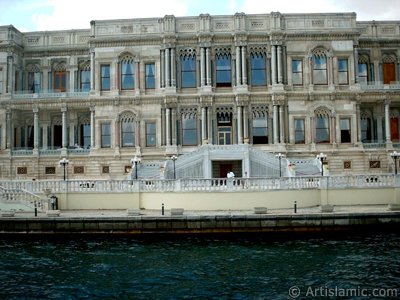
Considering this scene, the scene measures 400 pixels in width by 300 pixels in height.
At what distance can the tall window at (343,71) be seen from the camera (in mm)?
39312

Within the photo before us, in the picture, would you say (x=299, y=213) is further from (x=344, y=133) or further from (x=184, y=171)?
(x=344, y=133)

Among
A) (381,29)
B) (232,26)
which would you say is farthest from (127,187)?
(381,29)

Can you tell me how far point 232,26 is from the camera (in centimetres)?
3900

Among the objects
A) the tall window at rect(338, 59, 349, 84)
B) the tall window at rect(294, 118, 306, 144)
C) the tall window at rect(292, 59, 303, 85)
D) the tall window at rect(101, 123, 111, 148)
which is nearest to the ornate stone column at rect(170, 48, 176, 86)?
the tall window at rect(101, 123, 111, 148)

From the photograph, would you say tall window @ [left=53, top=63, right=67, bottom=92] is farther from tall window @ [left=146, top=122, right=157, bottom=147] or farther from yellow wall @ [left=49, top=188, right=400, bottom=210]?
yellow wall @ [left=49, top=188, right=400, bottom=210]

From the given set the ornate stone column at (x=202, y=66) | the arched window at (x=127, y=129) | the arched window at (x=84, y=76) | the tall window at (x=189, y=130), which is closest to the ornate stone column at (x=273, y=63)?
the ornate stone column at (x=202, y=66)

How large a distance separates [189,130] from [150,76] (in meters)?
5.56

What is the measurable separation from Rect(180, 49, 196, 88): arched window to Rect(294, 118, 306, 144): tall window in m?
9.04

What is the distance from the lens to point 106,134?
39.6 metres

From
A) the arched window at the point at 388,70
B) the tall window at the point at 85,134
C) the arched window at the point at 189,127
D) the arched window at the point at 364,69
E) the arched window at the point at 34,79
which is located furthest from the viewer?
the arched window at the point at 34,79

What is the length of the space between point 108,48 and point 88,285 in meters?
28.5

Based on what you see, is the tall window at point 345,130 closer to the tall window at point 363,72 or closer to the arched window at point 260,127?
the tall window at point 363,72

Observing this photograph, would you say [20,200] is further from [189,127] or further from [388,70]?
[388,70]

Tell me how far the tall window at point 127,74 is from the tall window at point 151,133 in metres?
3.48
